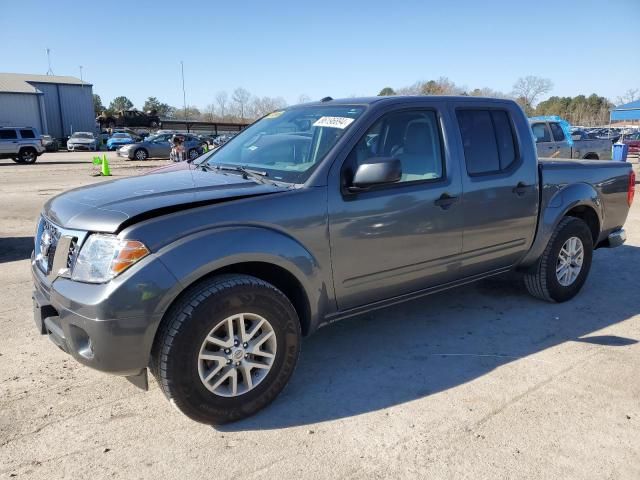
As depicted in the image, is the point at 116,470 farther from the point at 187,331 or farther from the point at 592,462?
the point at 592,462

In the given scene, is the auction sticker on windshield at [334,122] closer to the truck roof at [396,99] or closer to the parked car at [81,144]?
the truck roof at [396,99]

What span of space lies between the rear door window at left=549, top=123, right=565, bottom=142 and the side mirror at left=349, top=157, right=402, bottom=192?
11.0 m

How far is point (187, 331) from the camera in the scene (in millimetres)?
2719

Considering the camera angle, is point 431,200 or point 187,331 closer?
point 187,331


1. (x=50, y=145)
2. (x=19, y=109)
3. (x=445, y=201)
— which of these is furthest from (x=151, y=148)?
(x=445, y=201)

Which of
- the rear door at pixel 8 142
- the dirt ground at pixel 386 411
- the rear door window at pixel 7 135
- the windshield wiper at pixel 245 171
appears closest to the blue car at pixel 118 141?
the rear door window at pixel 7 135

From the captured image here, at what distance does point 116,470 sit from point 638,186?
16.4 metres

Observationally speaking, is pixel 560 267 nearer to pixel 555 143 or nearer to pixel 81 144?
pixel 555 143

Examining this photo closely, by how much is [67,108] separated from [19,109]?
8076 millimetres

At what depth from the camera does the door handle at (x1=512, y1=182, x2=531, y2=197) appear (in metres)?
4.29

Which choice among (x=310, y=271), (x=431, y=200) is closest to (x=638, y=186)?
(x=431, y=200)

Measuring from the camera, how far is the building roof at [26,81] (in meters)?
48.1

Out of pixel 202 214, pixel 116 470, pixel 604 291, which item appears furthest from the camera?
pixel 604 291

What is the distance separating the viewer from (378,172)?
3.16 m
